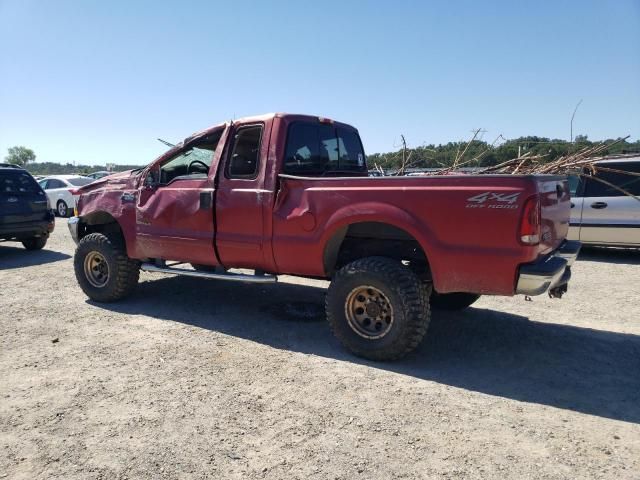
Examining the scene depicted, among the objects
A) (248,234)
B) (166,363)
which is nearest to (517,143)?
(248,234)

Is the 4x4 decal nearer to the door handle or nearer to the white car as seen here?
the door handle

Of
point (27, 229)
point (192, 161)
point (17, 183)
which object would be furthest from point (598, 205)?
point (17, 183)

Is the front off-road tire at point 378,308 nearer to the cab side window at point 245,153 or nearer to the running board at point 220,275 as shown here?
the running board at point 220,275

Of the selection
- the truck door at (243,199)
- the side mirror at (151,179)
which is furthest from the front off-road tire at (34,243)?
the truck door at (243,199)

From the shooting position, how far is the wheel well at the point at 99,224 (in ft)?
20.2

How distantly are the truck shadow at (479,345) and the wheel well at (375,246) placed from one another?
0.78m

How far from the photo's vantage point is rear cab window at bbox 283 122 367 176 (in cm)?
489

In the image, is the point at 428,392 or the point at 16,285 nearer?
the point at 428,392

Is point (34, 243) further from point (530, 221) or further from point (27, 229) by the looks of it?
point (530, 221)

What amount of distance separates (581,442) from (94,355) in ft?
12.5

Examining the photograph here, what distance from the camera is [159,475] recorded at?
2570mm

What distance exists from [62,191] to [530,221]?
730 inches

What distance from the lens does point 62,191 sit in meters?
18.2

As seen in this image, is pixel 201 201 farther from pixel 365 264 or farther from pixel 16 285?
pixel 16 285
